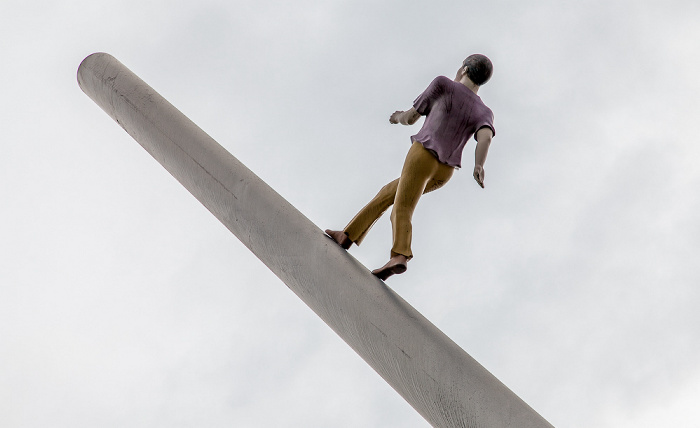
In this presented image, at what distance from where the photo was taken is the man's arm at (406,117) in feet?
22.0

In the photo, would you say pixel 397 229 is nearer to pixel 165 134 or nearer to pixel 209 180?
pixel 209 180

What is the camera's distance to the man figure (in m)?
6.36

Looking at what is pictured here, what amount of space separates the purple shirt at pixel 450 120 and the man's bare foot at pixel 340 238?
0.93 metres

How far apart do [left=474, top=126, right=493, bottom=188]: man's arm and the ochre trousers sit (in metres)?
0.33

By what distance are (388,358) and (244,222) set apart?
68.6 inches

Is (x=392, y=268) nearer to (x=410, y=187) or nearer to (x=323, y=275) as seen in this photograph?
(x=323, y=275)

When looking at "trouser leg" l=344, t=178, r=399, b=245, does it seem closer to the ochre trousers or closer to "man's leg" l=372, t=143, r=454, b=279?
the ochre trousers

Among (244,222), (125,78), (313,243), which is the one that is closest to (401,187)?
(313,243)

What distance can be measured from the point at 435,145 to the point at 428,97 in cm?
42

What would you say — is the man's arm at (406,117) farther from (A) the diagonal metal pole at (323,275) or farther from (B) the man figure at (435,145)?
(A) the diagonal metal pole at (323,275)

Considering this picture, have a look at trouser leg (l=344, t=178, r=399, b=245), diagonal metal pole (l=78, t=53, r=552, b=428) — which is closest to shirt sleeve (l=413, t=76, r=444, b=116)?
trouser leg (l=344, t=178, r=399, b=245)

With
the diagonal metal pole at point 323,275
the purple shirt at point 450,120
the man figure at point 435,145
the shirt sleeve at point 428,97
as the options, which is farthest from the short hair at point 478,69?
the diagonal metal pole at point 323,275


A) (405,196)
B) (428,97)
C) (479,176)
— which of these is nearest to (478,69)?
(428,97)

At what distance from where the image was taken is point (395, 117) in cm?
691
